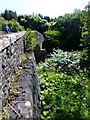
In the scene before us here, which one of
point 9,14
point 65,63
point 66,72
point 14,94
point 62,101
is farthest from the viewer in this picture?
point 9,14

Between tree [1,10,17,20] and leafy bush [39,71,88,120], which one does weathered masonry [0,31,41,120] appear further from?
tree [1,10,17,20]

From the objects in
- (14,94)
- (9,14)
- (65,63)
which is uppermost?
(14,94)

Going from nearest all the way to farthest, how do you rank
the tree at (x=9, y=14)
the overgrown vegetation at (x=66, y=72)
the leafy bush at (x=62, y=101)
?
the leafy bush at (x=62, y=101)
the overgrown vegetation at (x=66, y=72)
the tree at (x=9, y=14)

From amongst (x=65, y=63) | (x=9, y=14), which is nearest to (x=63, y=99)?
(x=65, y=63)

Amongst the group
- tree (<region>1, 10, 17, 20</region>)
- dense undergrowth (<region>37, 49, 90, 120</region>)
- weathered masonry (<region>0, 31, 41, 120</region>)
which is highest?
weathered masonry (<region>0, 31, 41, 120</region>)

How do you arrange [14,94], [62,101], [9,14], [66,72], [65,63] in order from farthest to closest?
1. [9,14]
2. [65,63]
3. [66,72]
4. [62,101]
5. [14,94]

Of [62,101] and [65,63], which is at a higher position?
[62,101]

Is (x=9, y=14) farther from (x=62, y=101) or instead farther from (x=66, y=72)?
(x=62, y=101)

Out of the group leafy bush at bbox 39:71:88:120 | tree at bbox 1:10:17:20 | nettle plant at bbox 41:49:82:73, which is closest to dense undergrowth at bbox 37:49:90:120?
leafy bush at bbox 39:71:88:120

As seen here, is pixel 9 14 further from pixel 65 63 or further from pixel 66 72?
pixel 66 72

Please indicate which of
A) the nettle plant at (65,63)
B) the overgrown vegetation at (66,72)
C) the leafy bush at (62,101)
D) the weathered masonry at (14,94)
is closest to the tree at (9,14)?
the overgrown vegetation at (66,72)

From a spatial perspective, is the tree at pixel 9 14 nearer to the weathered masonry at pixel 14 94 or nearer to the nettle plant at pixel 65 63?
the nettle plant at pixel 65 63

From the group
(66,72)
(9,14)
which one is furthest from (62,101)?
(9,14)

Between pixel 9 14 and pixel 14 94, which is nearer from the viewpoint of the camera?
pixel 14 94
